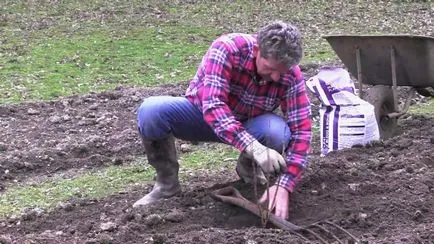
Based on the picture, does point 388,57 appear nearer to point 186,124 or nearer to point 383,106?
point 383,106

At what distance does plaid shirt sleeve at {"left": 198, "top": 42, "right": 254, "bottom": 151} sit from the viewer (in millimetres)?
4348

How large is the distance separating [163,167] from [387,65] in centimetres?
248

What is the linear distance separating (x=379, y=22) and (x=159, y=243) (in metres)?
10.8

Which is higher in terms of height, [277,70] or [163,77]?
[277,70]

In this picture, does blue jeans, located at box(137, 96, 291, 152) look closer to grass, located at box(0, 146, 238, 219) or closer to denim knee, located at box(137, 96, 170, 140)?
denim knee, located at box(137, 96, 170, 140)

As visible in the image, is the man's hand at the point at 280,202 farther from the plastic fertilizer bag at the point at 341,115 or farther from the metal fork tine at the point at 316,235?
the plastic fertilizer bag at the point at 341,115

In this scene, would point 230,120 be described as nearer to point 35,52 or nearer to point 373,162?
point 373,162

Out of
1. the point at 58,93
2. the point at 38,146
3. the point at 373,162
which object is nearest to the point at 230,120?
the point at 373,162

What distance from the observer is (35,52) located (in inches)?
452

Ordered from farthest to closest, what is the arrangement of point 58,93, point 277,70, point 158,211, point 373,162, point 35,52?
point 35,52 → point 58,93 → point 373,162 → point 158,211 → point 277,70

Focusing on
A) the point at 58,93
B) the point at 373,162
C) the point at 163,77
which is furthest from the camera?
the point at 163,77

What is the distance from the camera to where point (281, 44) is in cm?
419

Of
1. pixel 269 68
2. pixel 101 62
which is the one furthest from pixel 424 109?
pixel 101 62

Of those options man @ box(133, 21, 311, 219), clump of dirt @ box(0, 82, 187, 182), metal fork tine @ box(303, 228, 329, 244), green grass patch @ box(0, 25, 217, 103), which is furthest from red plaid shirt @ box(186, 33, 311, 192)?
green grass patch @ box(0, 25, 217, 103)
